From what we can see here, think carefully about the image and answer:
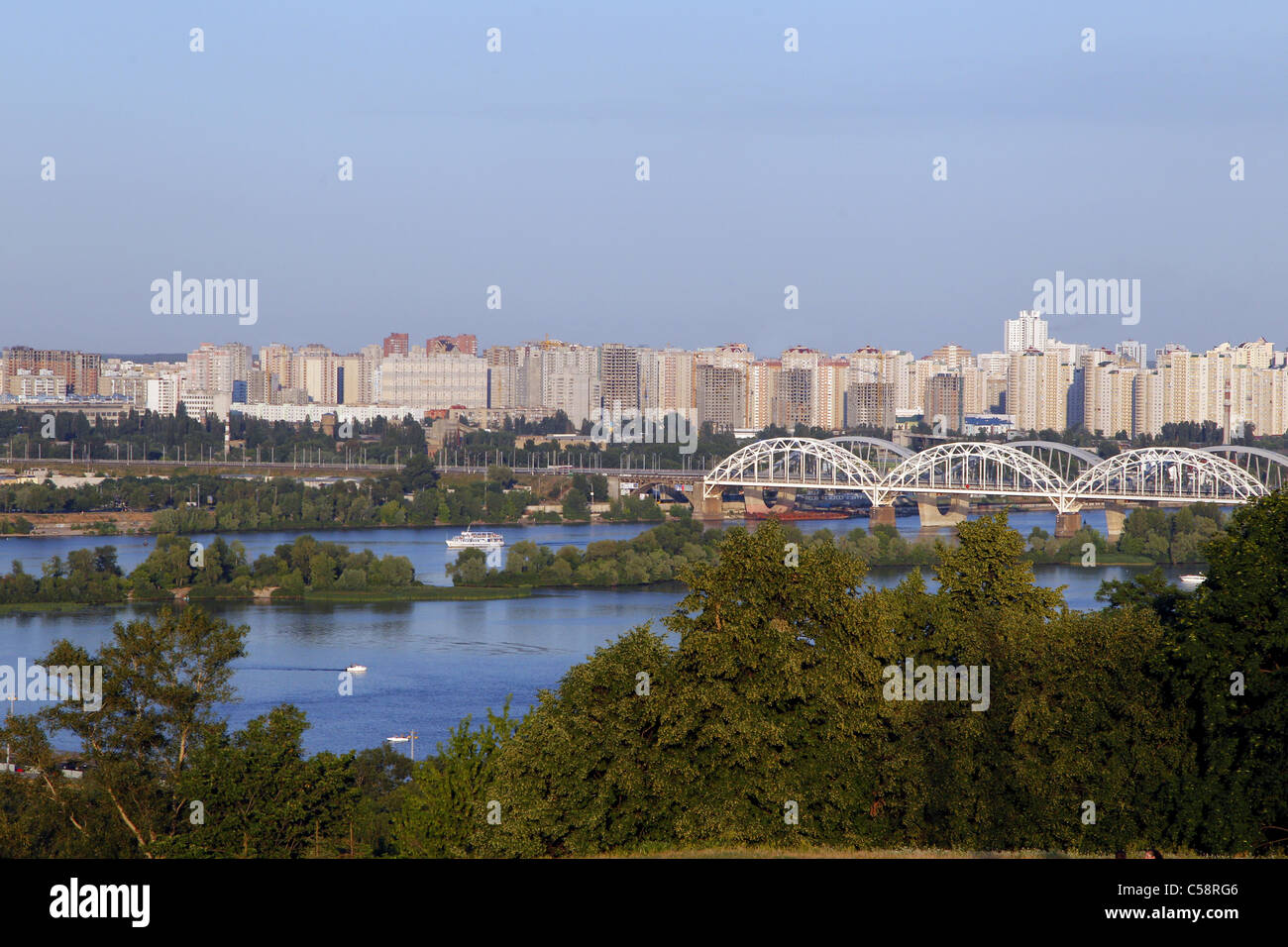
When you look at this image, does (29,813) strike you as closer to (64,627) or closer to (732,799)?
(732,799)

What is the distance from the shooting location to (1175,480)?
27062mm

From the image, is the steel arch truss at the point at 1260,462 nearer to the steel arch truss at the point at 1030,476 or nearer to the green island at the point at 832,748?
the steel arch truss at the point at 1030,476

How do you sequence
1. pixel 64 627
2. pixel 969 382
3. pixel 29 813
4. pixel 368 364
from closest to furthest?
pixel 29 813 → pixel 64 627 → pixel 969 382 → pixel 368 364

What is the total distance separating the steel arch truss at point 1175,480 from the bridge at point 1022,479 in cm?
2

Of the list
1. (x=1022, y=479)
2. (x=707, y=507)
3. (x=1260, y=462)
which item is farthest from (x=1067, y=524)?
(x=1260, y=462)

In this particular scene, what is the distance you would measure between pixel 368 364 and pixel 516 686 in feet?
167

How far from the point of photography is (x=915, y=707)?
4988 mm

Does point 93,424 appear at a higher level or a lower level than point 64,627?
higher

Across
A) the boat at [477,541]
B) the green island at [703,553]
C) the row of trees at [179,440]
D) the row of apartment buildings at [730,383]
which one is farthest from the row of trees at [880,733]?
the row of apartment buildings at [730,383]

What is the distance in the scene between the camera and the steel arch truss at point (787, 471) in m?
29.1

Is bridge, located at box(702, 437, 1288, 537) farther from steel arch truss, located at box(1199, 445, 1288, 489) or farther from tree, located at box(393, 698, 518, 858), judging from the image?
tree, located at box(393, 698, 518, 858)

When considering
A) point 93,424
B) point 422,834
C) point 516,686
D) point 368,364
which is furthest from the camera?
point 368,364

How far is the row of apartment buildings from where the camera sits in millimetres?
42438
